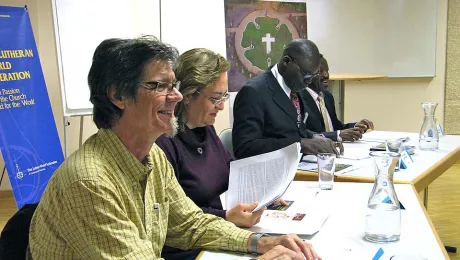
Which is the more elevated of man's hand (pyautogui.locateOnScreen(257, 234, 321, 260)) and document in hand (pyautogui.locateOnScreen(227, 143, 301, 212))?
document in hand (pyautogui.locateOnScreen(227, 143, 301, 212))

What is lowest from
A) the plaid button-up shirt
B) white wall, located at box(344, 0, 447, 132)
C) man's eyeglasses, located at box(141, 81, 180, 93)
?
white wall, located at box(344, 0, 447, 132)

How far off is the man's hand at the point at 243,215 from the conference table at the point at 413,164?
2.22ft

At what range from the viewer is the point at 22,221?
1.16 metres

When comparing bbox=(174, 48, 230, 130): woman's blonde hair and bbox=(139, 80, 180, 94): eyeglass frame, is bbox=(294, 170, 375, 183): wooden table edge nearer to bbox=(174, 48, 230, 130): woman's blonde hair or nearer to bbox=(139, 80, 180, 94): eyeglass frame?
bbox=(174, 48, 230, 130): woman's blonde hair

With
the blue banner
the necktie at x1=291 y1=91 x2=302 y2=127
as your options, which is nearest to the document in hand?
the necktie at x1=291 y1=91 x2=302 y2=127

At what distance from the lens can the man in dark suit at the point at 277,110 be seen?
2.48 meters

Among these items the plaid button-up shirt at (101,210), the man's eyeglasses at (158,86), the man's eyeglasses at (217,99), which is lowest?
the plaid button-up shirt at (101,210)

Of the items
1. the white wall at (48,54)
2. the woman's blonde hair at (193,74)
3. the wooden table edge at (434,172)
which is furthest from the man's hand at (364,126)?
the white wall at (48,54)

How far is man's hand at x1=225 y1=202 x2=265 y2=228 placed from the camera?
1475 mm

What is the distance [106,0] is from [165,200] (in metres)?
2.65

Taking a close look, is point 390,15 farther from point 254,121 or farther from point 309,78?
point 254,121

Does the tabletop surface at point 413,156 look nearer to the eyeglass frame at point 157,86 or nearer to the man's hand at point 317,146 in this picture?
the man's hand at point 317,146

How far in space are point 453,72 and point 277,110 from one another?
362cm

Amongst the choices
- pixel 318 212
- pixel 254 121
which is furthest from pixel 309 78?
pixel 318 212
